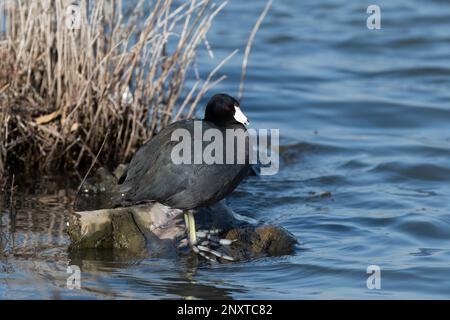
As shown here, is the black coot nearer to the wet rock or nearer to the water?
the wet rock

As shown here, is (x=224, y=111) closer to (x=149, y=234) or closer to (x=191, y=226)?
(x=191, y=226)

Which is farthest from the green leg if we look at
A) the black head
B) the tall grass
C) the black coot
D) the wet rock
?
the tall grass

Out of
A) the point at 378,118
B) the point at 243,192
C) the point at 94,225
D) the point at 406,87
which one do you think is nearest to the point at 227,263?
the point at 94,225

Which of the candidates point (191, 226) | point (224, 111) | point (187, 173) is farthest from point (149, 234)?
point (224, 111)

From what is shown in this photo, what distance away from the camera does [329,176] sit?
23.8 feet

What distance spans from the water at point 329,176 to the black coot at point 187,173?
381 mm

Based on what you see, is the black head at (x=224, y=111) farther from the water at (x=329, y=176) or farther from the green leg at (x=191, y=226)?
the water at (x=329, y=176)

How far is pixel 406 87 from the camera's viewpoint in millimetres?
9805

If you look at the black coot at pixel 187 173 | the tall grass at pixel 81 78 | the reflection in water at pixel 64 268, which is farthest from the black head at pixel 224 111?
the tall grass at pixel 81 78

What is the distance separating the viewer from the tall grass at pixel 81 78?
612cm

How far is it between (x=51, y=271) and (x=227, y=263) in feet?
3.12

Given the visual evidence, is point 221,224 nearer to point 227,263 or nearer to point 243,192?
point 227,263

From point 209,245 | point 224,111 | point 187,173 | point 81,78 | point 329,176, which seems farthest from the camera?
point 329,176

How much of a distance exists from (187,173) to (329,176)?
2520 mm
